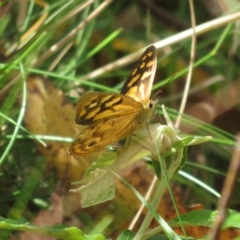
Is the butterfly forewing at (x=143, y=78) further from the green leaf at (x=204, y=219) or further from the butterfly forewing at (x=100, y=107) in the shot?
the green leaf at (x=204, y=219)

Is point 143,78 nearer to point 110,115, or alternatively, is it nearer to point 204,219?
point 110,115

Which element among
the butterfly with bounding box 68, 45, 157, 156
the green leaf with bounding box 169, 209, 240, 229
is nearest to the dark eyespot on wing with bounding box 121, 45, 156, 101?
the butterfly with bounding box 68, 45, 157, 156

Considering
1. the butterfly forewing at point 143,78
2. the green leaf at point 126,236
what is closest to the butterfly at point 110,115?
the butterfly forewing at point 143,78

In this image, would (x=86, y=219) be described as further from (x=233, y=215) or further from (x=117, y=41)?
(x=117, y=41)

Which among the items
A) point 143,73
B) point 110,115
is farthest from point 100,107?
point 143,73

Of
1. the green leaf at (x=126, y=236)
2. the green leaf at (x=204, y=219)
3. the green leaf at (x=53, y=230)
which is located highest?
the green leaf at (x=53, y=230)

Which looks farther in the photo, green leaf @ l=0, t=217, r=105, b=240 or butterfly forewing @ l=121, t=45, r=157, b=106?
butterfly forewing @ l=121, t=45, r=157, b=106

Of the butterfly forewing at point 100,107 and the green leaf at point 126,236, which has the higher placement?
the butterfly forewing at point 100,107

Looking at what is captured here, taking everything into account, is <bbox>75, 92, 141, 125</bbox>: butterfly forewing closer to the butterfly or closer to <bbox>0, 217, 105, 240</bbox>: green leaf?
the butterfly
